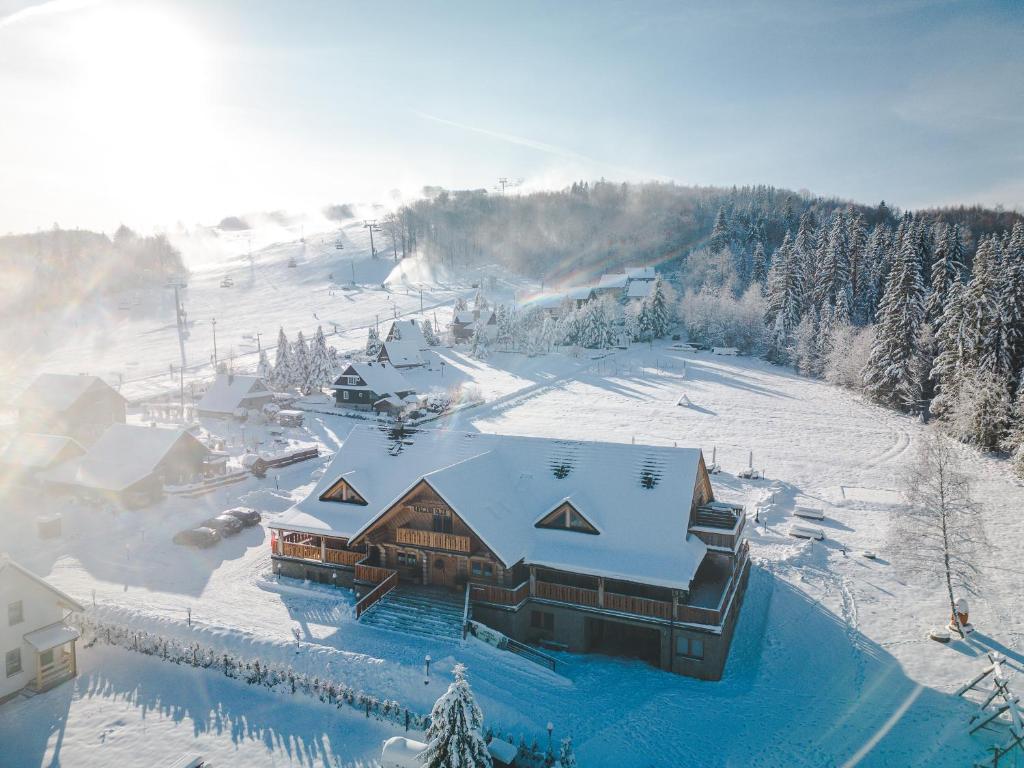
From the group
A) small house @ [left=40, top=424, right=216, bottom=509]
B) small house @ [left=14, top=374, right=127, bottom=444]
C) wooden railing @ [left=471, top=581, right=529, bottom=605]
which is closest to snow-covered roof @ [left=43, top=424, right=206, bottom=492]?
small house @ [left=40, top=424, right=216, bottom=509]

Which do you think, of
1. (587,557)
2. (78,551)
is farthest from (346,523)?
(78,551)

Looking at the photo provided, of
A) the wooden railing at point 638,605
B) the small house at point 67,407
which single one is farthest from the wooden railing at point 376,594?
the small house at point 67,407

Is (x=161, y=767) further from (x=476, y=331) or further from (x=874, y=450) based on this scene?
(x=476, y=331)

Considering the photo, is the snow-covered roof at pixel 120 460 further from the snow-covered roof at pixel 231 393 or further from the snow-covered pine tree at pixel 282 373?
the snow-covered pine tree at pixel 282 373

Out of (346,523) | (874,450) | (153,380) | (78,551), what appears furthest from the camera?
(153,380)

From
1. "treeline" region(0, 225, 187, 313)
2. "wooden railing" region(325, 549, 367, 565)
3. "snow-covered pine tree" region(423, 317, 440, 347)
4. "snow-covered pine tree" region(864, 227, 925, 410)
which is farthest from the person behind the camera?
"treeline" region(0, 225, 187, 313)

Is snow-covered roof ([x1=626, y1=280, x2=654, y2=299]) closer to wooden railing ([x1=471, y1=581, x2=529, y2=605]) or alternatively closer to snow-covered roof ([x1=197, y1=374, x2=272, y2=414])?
snow-covered roof ([x1=197, y1=374, x2=272, y2=414])
